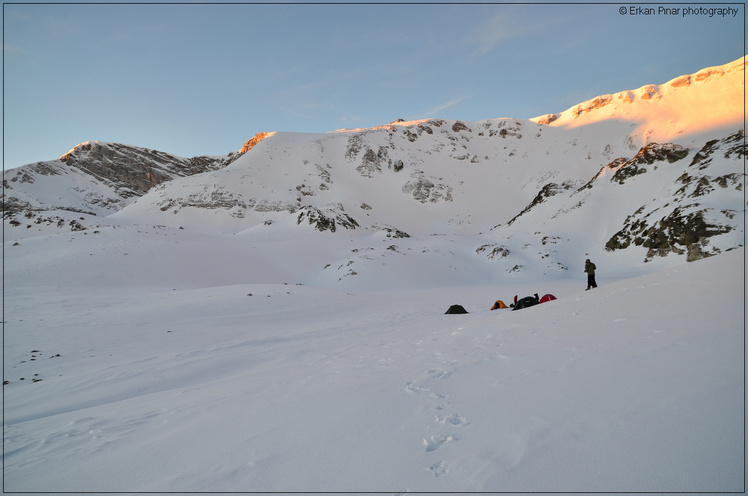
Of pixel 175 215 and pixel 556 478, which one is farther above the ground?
pixel 175 215

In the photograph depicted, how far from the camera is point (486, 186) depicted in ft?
197

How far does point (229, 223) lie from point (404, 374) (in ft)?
158

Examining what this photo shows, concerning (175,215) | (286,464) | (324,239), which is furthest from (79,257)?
(175,215)

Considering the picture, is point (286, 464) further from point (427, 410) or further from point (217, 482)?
point (427, 410)

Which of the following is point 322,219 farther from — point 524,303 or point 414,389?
point 414,389

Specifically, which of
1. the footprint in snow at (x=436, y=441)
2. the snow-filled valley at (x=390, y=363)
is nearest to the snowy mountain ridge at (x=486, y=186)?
the snow-filled valley at (x=390, y=363)

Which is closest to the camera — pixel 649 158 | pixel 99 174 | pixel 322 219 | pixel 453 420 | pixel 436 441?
pixel 436 441

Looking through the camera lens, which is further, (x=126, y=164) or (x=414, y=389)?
(x=126, y=164)

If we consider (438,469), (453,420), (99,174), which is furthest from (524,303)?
(99,174)

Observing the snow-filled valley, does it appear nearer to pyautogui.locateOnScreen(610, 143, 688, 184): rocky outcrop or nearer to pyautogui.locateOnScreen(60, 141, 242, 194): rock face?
pyautogui.locateOnScreen(610, 143, 688, 184): rocky outcrop

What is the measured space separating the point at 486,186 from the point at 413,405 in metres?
62.1

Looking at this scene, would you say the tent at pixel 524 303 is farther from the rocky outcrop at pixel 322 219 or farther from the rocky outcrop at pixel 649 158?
the rocky outcrop at pixel 322 219

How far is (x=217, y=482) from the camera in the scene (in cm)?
227

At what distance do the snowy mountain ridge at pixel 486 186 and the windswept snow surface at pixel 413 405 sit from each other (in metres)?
19.6
